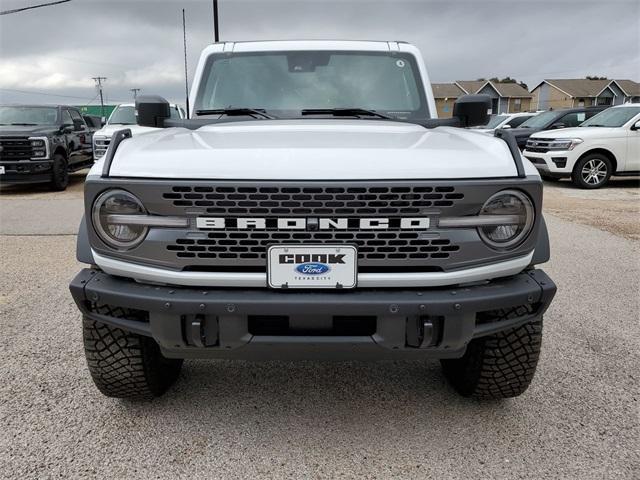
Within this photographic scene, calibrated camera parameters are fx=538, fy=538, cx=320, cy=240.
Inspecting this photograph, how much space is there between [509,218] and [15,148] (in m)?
11.2

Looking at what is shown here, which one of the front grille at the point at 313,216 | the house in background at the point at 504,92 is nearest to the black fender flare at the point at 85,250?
the front grille at the point at 313,216

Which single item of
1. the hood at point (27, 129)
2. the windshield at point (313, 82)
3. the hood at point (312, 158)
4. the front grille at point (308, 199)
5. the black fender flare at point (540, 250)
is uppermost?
the windshield at point (313, 82)

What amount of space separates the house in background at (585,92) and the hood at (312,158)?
66868 millimetres

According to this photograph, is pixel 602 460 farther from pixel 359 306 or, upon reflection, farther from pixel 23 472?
pixel 23 472

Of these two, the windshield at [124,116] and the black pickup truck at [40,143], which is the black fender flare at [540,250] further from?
the windshield at [124,116]

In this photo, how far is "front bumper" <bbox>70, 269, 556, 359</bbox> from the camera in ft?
6.79

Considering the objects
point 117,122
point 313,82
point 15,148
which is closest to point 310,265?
point 313,82

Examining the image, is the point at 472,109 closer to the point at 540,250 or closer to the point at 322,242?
the point at 540,250

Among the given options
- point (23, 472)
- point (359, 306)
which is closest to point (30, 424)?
point (23, 472)

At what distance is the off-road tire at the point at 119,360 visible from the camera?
8.21 feet

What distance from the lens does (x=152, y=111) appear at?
353 cm

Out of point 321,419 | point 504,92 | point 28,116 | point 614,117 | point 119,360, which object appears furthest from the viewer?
point 504,92

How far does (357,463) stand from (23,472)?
1417mm

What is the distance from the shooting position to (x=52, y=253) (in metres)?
6.22
